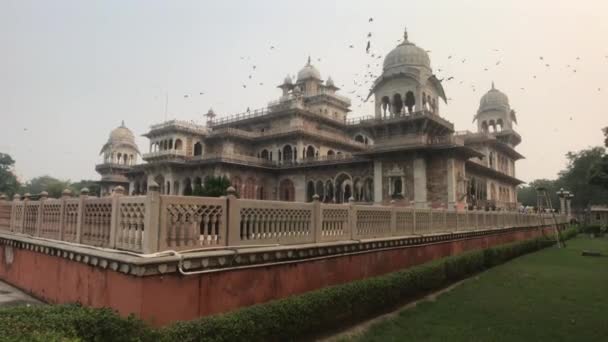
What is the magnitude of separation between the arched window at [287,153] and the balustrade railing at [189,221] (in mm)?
25247

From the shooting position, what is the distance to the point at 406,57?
2808 cm

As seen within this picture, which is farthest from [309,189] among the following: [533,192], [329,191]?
[533,192]

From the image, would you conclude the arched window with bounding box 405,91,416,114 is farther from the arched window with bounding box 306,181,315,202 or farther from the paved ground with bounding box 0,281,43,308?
the paved ground with bounding box 0,281,43,308

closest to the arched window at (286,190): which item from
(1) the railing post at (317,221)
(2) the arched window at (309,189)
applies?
(2) the arched window at (309,189)

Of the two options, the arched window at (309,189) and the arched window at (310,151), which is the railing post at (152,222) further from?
the arched window at (310,151)

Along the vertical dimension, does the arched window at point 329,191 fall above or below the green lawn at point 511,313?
above

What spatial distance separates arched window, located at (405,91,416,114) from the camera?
27609mm

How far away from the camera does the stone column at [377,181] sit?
2814 centimetres

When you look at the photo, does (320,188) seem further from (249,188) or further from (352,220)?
(352,220)

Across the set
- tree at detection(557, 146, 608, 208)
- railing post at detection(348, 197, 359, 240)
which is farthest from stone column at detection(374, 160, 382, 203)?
tree at detection(557, 146, 608, 208)

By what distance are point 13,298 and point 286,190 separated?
1096 inches

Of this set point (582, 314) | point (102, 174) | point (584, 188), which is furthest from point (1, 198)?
point (584, 188)

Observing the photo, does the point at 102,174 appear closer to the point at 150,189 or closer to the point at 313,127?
the point at 313,127

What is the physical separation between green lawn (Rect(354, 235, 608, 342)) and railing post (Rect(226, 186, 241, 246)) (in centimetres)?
277
